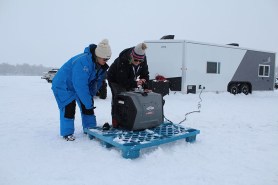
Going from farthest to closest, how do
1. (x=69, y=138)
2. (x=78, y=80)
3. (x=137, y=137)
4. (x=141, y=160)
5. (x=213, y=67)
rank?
(x=213, y=67) < (x=69, y=138) < (x=78, y=80) < (x=137, y=137) < (x=141, y=160)

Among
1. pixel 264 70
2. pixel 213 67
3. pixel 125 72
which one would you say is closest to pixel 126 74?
pixel 125 72

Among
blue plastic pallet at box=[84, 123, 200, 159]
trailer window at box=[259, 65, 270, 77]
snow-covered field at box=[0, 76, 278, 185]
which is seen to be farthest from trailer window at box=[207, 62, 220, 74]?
blue plastic pallet at box=[84, 123, 200, 159]

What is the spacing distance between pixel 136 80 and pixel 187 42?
22.3ft

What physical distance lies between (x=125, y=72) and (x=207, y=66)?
26.2 feet

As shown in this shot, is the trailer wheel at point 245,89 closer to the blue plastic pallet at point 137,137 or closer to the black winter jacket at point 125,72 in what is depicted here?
the black winter jacket at point 125,72

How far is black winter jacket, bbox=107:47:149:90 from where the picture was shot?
4441 mm

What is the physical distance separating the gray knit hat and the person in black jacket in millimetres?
33

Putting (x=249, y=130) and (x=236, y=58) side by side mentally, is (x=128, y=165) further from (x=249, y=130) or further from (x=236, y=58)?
(x=236, y=58)

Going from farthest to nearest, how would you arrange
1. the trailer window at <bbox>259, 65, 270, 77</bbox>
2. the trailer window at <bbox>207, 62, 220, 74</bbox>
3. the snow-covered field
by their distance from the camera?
the trailer window at <bbox>259, 65, 270, 77</bbox> < the trailer window at <bbox>207, 62, 220, 74</bbox> < the snow-covered field

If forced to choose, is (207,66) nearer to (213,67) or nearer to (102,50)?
(213,67)

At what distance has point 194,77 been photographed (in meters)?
11.2

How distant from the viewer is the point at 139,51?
4.07 m

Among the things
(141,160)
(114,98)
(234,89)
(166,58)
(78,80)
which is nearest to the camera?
(141,160)

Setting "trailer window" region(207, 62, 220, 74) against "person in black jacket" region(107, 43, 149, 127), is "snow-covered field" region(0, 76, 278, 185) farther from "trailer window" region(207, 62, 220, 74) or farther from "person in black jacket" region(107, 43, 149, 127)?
"trailer window" region(207, 62, 220, 74)
